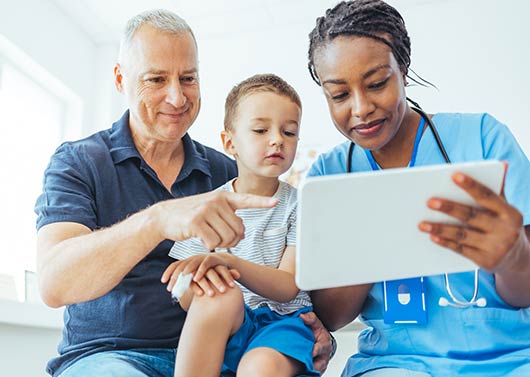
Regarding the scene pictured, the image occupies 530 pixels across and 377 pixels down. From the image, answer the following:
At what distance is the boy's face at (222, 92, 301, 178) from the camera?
56.4 inches

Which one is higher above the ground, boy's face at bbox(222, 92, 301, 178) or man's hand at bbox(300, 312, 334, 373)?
boy's face at bbox(222, 92, 301, 178)

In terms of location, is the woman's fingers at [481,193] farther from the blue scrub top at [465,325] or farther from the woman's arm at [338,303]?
the woman's arm at [338,303]

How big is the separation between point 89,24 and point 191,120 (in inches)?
97.5

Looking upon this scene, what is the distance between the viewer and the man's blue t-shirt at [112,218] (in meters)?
1.38

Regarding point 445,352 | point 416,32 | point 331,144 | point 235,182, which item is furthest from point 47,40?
point 445,352

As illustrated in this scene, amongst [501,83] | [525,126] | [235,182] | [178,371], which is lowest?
[178,371]

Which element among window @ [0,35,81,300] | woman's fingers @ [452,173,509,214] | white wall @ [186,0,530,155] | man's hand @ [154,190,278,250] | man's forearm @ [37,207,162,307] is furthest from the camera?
white wall @ [186,0,530,155]

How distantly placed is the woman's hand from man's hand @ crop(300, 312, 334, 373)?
449 mm

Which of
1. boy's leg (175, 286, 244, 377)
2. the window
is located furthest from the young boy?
the window

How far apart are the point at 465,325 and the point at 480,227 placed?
1.20 ft

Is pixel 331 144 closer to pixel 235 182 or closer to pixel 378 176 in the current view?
pixel 235 182

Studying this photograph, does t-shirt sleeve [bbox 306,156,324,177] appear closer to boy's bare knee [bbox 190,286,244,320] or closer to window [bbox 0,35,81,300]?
boy's bare knee [bbox 190,286,244,320]

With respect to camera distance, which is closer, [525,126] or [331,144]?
[525,126]

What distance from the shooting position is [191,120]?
162cm
